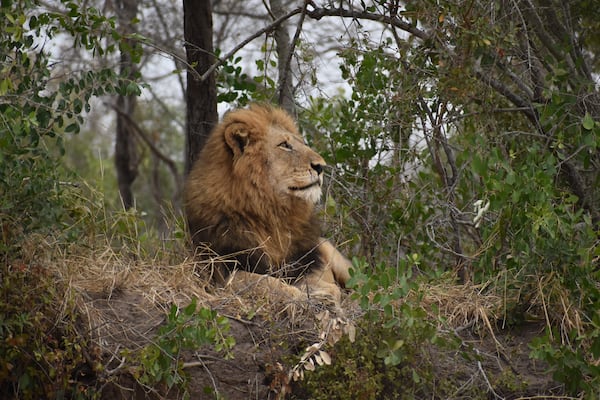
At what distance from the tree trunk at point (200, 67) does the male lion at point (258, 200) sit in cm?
91

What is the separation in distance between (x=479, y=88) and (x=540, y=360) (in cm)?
174

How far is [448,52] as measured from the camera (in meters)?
5.97

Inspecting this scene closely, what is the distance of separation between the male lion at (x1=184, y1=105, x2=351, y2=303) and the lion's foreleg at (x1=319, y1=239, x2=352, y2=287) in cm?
21

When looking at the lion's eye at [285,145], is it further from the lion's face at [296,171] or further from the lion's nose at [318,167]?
the lion's nose at [318,167]

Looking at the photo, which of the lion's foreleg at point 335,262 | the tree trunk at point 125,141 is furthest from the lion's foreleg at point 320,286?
the tree trunk at point 125,141

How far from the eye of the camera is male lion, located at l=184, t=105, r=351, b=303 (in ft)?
18.7

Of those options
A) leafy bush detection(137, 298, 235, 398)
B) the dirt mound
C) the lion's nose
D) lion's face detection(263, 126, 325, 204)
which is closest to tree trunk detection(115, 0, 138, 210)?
lion's face detection(263, 126, 325, 204)

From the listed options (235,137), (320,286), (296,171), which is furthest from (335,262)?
(235,137)

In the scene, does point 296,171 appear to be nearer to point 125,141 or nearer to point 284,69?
point 284,69

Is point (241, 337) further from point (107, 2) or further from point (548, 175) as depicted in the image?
point (107, 2)

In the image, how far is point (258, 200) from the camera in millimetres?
5785

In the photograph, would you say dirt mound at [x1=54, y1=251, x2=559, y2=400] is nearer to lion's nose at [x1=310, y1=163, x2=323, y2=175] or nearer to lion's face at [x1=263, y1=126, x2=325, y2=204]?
lion's face at [x1=263, y1=126, x2=325, y2=204]

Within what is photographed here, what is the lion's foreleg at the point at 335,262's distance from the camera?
245 inches

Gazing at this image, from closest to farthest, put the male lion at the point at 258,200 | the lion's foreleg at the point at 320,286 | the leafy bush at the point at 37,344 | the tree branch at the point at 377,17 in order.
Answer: the leafy bush at the point at 37,344
the lion's foreleg at the point at 320,286
the male lion at the point at 258,200
the tree branch at the point at 377,17
